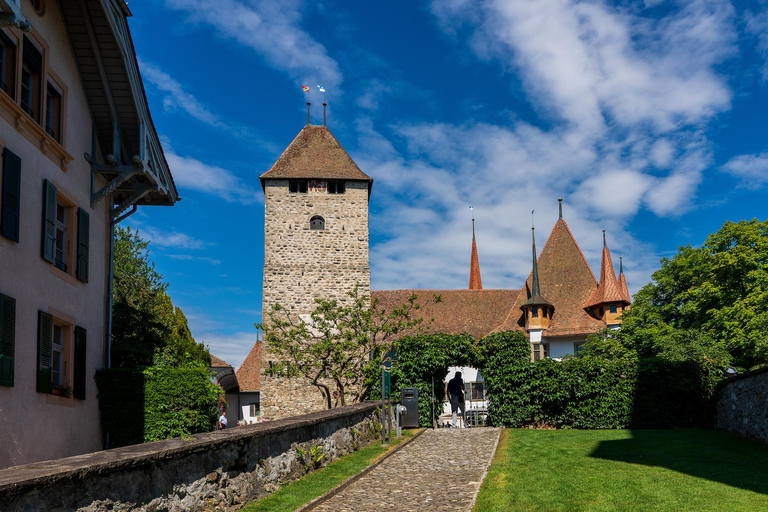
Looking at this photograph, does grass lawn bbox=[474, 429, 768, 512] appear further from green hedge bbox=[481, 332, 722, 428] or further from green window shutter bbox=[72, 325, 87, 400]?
green window shutter bbox=[72, 325, 87, 400]

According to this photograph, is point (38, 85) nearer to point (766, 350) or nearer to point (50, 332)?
point (50, 332)

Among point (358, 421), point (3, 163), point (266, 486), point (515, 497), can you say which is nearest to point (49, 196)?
point (3, 163)

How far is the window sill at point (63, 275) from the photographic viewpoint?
12.6m

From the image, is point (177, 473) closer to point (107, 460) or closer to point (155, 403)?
point (107, 460)

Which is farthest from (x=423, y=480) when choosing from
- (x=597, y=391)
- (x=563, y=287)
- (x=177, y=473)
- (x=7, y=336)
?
(x=563, y=287)

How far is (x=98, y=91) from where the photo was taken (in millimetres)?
14867

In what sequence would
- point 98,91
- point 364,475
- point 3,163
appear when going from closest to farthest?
point 3,163 < point 364,475 < point 98,91

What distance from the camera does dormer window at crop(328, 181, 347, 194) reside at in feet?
121

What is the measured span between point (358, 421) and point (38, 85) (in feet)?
29.4

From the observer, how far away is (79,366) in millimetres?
13867

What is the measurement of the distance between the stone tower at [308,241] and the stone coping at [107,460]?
24.7 meters

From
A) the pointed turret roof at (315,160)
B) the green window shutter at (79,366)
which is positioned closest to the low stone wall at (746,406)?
the green window shutter at (79,366)

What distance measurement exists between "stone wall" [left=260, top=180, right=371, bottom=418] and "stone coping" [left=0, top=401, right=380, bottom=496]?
973 inches

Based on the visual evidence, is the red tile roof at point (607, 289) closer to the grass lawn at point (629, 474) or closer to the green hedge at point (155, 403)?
the grass lawn at point (629, 474)
